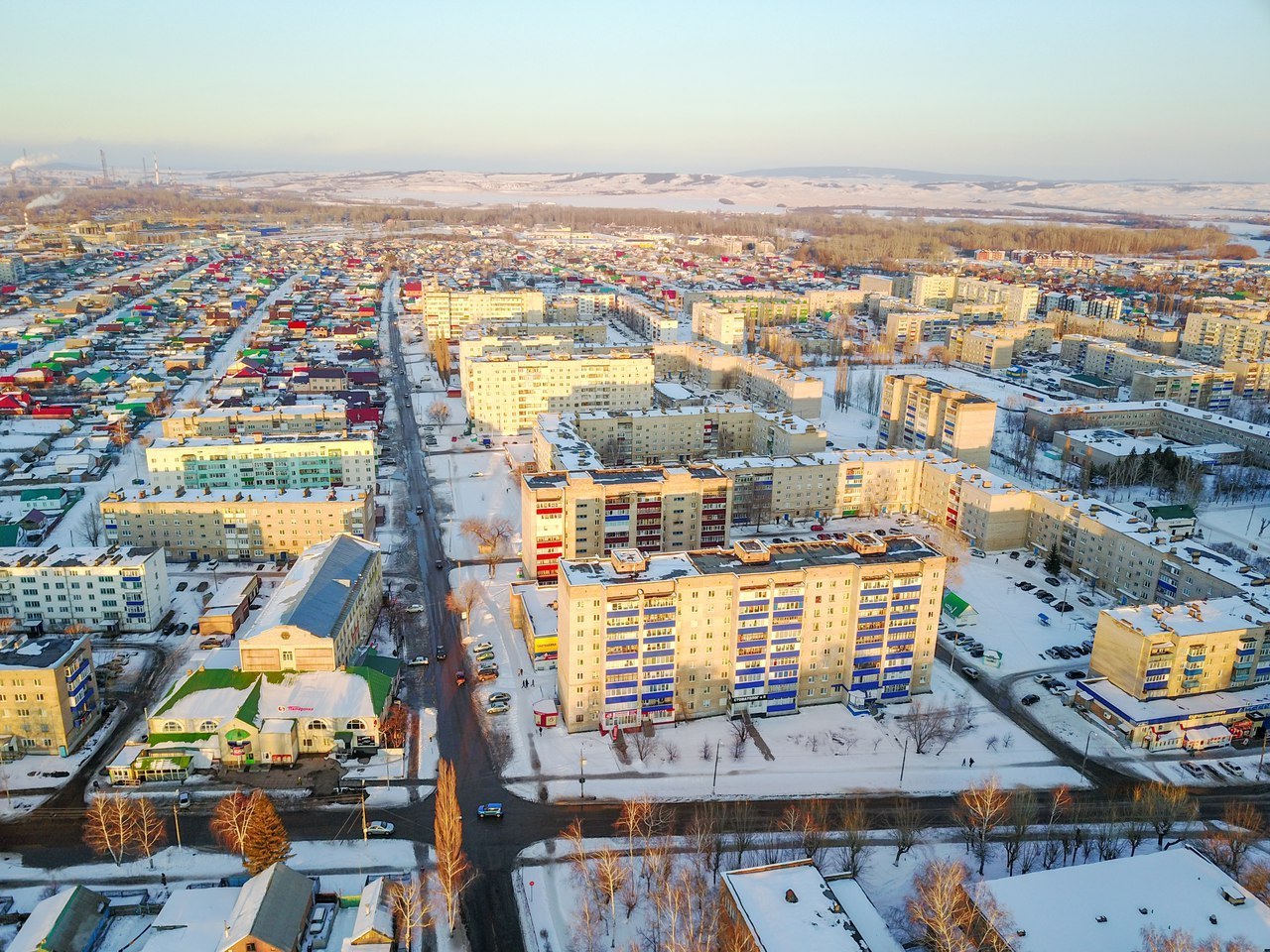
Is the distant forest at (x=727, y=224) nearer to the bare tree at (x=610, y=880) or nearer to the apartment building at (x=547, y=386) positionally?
the apartment building at (x=547, y=386)

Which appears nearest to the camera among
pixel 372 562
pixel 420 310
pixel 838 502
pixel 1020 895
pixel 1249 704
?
pixel 1020 895

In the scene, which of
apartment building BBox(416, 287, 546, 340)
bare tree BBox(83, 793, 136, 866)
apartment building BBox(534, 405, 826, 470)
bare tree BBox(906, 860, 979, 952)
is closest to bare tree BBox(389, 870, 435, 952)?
bare tree BBox(83, 793, 136, 866)

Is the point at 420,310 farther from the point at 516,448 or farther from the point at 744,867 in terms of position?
the point at 744,867

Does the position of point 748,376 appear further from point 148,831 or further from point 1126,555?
point 148,831

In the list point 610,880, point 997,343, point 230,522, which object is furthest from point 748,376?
point 610,880

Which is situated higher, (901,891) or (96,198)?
(96,198)

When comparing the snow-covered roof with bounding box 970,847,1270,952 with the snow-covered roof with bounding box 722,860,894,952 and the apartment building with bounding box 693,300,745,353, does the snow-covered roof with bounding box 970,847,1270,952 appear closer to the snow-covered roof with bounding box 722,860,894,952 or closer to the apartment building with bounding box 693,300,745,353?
the snow-covered roof with bounding box 722,860,894,952

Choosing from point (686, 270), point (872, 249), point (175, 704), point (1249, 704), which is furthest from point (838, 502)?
point (872, 249)

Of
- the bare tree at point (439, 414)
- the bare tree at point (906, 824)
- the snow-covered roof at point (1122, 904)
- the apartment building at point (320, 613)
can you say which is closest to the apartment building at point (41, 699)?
the apartment building at point (320, 613)
